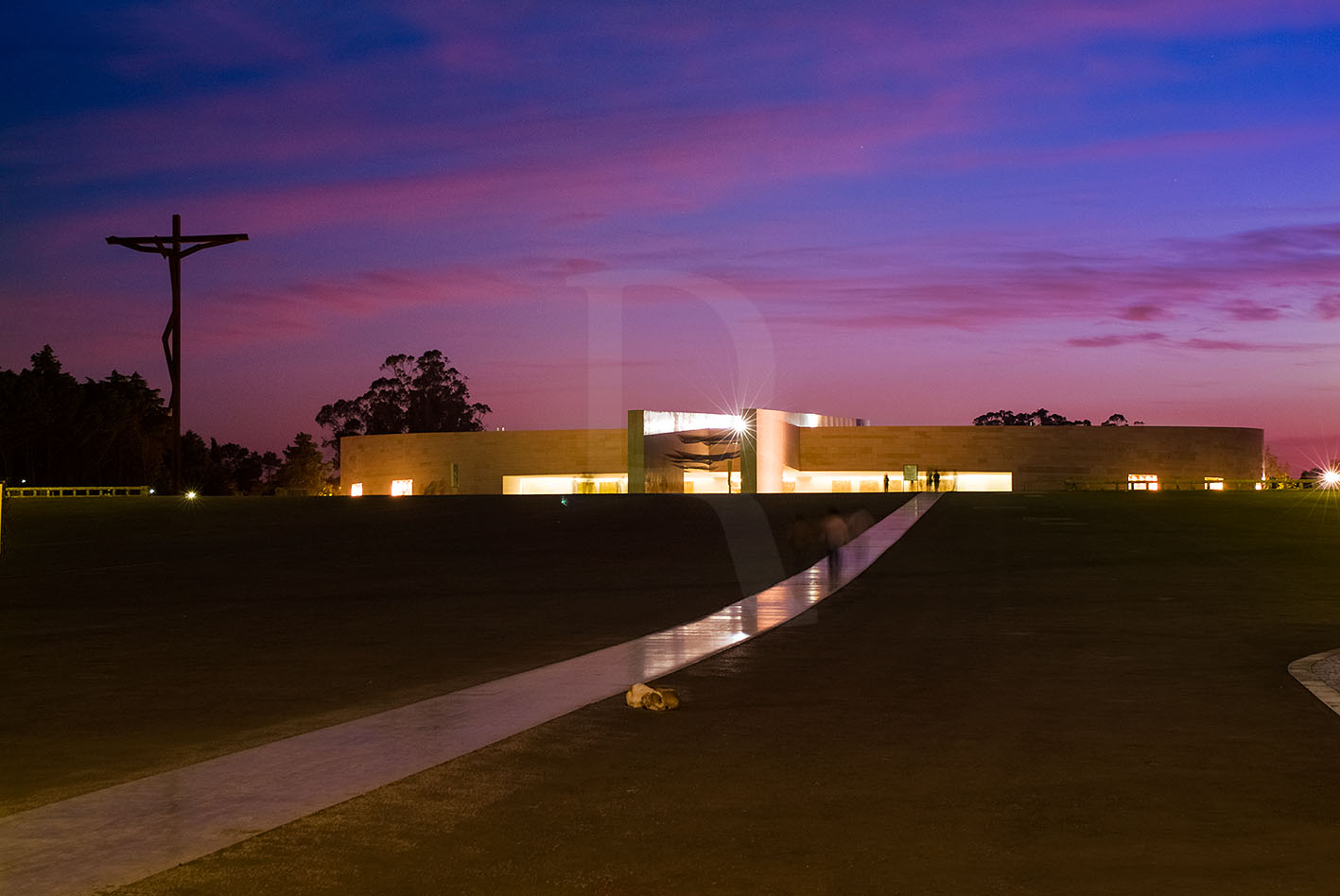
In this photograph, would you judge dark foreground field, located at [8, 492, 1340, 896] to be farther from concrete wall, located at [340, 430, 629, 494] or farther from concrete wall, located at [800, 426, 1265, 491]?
concrete wall, located at [340, 430, 629, 494]

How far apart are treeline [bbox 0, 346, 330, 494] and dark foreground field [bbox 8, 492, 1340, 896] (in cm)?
9668

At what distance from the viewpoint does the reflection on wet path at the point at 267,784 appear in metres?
5.74

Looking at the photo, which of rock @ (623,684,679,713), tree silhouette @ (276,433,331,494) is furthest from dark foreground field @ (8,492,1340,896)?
tree silhouette @ (276,433,331,494)

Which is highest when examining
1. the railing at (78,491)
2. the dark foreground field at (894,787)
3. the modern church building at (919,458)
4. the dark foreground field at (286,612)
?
the modern church building at (919,458)

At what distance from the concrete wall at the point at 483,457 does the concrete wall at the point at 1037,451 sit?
18127mm

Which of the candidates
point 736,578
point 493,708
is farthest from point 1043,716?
point 736,578

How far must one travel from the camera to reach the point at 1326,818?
636cm

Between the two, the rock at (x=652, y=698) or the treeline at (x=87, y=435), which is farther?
the treeline at (x=87, y=435)

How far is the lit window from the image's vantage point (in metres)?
119

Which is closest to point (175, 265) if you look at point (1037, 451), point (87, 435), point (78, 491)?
point (78, 491)

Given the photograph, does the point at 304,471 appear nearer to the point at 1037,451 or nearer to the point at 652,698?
the point at 1037,451

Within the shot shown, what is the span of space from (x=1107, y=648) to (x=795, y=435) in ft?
359

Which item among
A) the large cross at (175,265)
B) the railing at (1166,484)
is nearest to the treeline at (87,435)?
the large cross at (175,265)

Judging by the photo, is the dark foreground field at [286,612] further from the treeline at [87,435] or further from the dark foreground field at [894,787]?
the treeline at [87,435]
